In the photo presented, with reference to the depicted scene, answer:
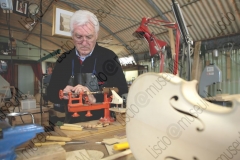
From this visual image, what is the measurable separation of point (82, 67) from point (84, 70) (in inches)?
1.4

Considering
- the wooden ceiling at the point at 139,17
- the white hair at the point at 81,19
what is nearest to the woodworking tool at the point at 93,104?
the white hair at the point at 81,19

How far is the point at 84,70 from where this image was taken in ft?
5.69

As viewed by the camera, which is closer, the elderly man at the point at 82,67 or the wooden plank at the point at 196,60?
the elderly man at the point at 82,67

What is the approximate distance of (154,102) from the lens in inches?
24.3

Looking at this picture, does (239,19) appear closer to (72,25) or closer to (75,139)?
(72,25)

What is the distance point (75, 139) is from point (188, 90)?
90 centimetres

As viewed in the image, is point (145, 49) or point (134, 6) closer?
point (134, 6)

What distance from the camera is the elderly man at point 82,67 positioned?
171 cm

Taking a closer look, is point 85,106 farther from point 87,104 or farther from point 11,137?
point 11,137

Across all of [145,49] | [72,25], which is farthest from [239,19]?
[72,25]

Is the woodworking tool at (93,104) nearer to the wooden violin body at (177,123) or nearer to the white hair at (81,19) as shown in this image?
the white hair at (81,19)

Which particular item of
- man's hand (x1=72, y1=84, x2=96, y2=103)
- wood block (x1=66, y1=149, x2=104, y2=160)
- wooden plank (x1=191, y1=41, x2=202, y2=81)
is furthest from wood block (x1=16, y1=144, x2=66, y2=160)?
wooden plank (x1=191, y1=41, x2=202, y2=81)

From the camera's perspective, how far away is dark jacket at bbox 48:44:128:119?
173 centimetres

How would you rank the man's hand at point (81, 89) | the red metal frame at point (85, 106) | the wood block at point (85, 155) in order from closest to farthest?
the wood block at point (85, 155)
the red metal frame at point (85, 106)
the man's hand at point (81, 89)
